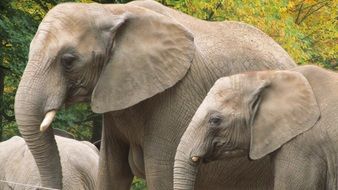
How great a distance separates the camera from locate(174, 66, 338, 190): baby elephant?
980cm

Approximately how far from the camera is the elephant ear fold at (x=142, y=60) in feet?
35.4

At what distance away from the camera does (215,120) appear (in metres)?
10.1

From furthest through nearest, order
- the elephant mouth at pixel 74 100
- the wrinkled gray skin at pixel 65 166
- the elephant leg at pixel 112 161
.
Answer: the wrinkled gray skin at pixel 65 166 < the elephant leg at pixel 112 161 < the elephant mouth at pixel 74 100

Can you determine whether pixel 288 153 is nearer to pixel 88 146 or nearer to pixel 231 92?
pixel 231 92

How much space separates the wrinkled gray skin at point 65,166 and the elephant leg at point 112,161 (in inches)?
69.2

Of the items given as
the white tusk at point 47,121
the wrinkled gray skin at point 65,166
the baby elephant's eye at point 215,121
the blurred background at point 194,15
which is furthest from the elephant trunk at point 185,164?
the blurred background at point 194,15

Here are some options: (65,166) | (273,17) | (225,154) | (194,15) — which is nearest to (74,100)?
(225,154)

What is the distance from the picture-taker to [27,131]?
10297 mm

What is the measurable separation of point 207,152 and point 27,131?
5.02ft

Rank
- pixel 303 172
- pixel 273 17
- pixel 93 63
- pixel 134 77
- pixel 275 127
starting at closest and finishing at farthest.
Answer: pixel 303 172 → pixel 275 127 → pixel 93 63 → pixel 134 77 → pixel 273 17

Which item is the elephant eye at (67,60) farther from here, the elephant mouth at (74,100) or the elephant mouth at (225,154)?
the elephant mouth at (225,154)

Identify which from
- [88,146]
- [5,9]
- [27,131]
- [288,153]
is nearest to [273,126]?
[288,153]

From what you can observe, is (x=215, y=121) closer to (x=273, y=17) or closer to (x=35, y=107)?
(x=35, y=107)

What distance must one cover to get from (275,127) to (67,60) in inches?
73.6
